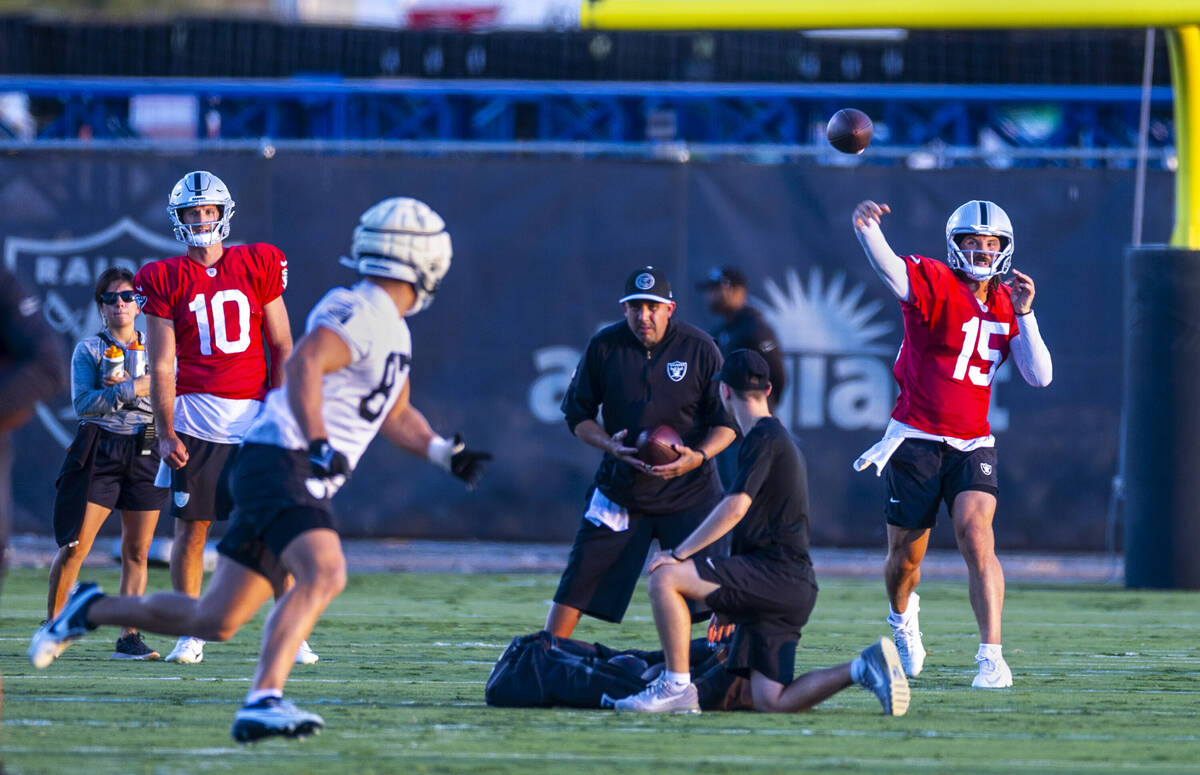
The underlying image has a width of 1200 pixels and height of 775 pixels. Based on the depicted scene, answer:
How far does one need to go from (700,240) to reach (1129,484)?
151 inches

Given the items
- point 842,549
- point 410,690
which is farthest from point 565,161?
point 410,690

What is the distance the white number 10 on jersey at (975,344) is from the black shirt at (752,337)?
11.1 feet

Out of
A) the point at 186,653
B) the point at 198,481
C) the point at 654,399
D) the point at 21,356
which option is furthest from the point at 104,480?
the point at 21,356

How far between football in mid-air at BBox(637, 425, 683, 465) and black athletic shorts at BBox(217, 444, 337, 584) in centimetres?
220

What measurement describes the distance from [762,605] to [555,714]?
0.96 m

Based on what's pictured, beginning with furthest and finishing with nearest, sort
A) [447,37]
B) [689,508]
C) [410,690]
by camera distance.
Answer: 1. [447,37]
2. [689,508]
3. [410,690]

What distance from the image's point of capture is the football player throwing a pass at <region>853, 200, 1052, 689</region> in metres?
8.46

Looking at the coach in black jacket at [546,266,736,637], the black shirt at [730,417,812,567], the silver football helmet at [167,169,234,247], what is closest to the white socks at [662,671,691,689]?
the black shirt at [730,417,812,567]

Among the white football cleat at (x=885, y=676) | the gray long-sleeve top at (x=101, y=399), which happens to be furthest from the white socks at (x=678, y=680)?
the gray long-sleeve top at (x=101, y=399)

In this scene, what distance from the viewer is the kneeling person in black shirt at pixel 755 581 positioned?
7.14m

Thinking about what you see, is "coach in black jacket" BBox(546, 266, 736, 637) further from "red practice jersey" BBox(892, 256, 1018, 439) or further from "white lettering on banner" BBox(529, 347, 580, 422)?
"white lettering on banner" BBox(529, 347, 580, 422)

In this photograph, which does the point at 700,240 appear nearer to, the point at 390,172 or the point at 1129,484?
the point at 390,172

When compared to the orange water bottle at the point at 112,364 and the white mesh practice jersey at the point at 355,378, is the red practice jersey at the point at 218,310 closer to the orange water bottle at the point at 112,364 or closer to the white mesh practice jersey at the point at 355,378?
the orange water bottle at the point at 112,364

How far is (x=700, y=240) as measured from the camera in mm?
14078
